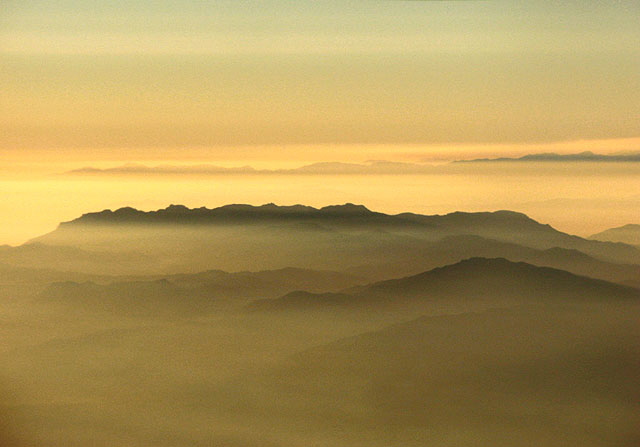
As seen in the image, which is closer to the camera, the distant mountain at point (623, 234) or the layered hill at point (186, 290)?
the distant mountain at point (623, 234)

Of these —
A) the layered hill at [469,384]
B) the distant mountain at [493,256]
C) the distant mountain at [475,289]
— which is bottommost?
the layered hill at [469,384]

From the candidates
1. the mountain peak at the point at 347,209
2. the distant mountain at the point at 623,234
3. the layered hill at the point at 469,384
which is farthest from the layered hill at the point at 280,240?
the layered hill at the point at 469,384

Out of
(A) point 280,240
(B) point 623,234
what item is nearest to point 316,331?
(A) point 280,240

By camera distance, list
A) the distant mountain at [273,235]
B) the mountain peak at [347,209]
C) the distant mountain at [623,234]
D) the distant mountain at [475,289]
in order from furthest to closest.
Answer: the distant mountain at [475,289]
the distant mountain at [273,235]
the mountain peak at [347,209]
the distant mountain at [623,234]

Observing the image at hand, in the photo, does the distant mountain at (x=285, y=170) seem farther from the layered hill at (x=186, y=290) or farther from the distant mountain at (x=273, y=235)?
the layered hill at (x=186, y=290)

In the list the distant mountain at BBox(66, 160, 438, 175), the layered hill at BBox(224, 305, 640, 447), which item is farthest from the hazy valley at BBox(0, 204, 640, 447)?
the distant mountain at BBox(66, 160, 438, 175)

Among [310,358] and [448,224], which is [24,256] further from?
[448,224]
